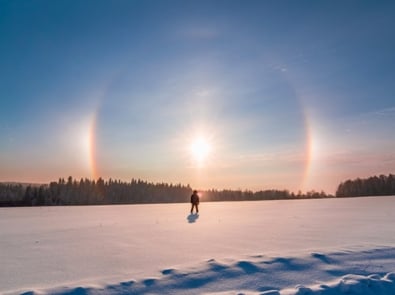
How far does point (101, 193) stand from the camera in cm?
12838

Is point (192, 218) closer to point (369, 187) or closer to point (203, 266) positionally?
point (203, 266)

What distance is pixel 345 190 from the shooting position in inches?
5148

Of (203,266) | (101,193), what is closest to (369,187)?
(101,193)

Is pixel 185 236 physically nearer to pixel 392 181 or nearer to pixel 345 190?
pixel 392 181

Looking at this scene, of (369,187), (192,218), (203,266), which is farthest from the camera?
(369,187)

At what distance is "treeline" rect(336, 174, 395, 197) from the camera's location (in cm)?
11424

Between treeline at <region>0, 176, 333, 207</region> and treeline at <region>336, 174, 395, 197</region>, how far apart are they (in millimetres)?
22645

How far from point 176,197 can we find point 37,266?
148873 millimetres

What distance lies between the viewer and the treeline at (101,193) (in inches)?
4016

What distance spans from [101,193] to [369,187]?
9916cm

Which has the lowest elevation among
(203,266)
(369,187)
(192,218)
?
(192,218)

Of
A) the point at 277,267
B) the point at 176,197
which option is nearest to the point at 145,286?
the point at 277,267

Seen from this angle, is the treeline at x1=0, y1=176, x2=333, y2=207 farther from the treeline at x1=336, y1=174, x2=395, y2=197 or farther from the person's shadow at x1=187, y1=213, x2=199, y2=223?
the person's shadow at x1=187, y1=213, x2=199, y2=223

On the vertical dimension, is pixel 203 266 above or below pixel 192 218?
above
